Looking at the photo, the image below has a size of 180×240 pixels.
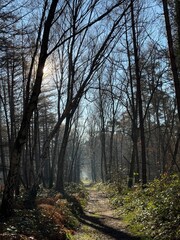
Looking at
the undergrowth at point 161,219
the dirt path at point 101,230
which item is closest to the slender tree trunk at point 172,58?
the undergrowth at point 161,219

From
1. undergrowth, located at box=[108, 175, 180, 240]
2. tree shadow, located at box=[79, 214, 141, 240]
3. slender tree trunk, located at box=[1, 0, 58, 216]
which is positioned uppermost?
slender tree trunk, located at box=[1, 0, 58, 216]

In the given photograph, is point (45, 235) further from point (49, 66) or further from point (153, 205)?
point (49, 66)

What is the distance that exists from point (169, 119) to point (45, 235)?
82.7 feet

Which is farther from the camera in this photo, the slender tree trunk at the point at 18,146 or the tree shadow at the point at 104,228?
the tree shadow at the point at 104,228

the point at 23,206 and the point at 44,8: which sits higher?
the point at 44,8

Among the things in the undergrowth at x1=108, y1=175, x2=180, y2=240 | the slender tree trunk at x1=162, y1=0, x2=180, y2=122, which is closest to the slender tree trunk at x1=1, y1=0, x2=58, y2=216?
the undergrowth at x1=108, y1=175, x2=180, y2=240

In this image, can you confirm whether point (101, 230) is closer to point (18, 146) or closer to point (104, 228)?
point (104, 228)

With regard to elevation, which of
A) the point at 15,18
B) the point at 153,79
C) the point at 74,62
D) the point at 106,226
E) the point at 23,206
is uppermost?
the point at 153,79

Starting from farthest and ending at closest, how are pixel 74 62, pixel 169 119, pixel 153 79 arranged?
pixel 169 119, pixel 153 79, pixel 74 62

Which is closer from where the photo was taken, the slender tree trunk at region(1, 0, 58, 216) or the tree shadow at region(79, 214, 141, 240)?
the slender tree trunk at region(1, 0, 58, 216)

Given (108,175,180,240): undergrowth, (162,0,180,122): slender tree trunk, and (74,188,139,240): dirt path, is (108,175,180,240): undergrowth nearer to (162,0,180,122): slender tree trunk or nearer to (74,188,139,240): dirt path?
(74,188,139,240): dirt path

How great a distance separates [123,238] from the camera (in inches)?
324

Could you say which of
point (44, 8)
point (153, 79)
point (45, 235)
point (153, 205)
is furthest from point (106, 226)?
point (153, 79)

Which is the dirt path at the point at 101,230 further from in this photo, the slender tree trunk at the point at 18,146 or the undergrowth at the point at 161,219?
the slender tree trunk at the point at 18,146
